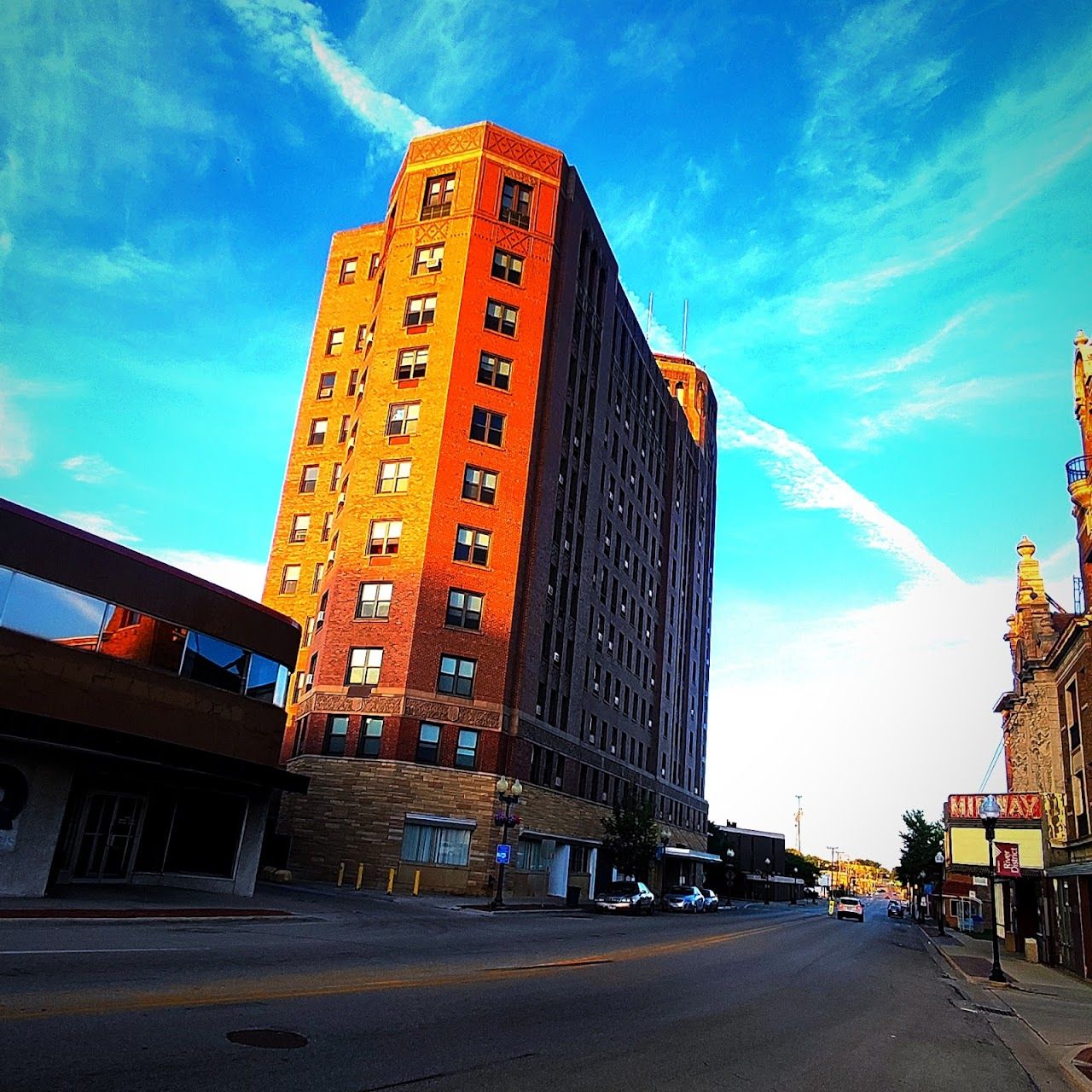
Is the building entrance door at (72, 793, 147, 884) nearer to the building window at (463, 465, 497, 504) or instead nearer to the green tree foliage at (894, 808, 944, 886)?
the building window at (463, 465, 497, 504)

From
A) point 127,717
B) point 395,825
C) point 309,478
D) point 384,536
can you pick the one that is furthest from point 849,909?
point 127,717

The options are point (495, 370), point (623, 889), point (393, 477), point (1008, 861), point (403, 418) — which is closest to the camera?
point (1008, 861)

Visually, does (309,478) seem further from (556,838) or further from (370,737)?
(556,838)

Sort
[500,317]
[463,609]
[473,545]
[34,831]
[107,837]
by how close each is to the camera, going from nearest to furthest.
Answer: [34,831] → [107,837] → [463,609] → [473,545] → [500,317]

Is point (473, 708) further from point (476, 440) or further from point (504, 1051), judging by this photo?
point (504, 1051)

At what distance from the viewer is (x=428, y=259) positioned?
162 feet

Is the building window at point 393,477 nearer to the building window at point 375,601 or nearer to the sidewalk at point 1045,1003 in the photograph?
the building window at point 375,601

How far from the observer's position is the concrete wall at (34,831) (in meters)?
19.5

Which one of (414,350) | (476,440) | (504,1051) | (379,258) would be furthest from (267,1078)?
(379,258)

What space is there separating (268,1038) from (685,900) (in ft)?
166

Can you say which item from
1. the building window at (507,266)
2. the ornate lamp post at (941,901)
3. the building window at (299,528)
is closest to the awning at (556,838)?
the ornate lamp post at (941,901)

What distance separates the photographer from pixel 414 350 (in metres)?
47.5

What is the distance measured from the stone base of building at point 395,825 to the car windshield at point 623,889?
4634mm

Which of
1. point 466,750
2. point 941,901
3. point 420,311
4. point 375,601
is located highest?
point 420,311
